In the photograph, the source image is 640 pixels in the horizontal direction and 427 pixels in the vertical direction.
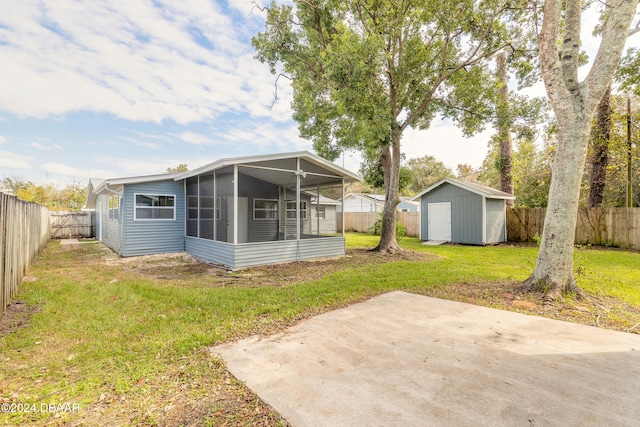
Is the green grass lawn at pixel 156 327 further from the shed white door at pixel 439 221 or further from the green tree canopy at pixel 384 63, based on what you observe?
the shed white door at pixel 439 221

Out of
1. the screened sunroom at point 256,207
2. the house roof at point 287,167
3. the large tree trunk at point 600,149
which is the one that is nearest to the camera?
the house roof at point 287,167

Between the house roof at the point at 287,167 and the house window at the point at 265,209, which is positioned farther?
the house window at the point at 265,209

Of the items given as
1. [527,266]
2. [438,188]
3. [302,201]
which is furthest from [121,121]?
Result: [527,266]

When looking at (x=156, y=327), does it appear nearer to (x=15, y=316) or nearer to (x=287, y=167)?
(x=15, y=316)

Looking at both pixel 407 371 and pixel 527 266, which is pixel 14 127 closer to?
pixel 407 371

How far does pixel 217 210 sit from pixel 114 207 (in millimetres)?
4770

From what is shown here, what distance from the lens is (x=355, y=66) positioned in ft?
23.8

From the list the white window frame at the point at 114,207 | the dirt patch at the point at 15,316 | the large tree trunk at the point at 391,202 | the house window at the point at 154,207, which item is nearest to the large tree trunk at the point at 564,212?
the large tree trunk at the point at 391,202

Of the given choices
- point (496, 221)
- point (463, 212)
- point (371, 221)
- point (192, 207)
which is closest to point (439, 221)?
point (463, 212)

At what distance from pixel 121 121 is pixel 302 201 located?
15.3 metres

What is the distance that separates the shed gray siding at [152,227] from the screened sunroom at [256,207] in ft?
1.05

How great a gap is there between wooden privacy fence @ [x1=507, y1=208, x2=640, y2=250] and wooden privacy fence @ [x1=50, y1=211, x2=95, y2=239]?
2351cm

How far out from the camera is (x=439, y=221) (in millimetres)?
14266

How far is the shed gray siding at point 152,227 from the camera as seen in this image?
9594 millimetres
